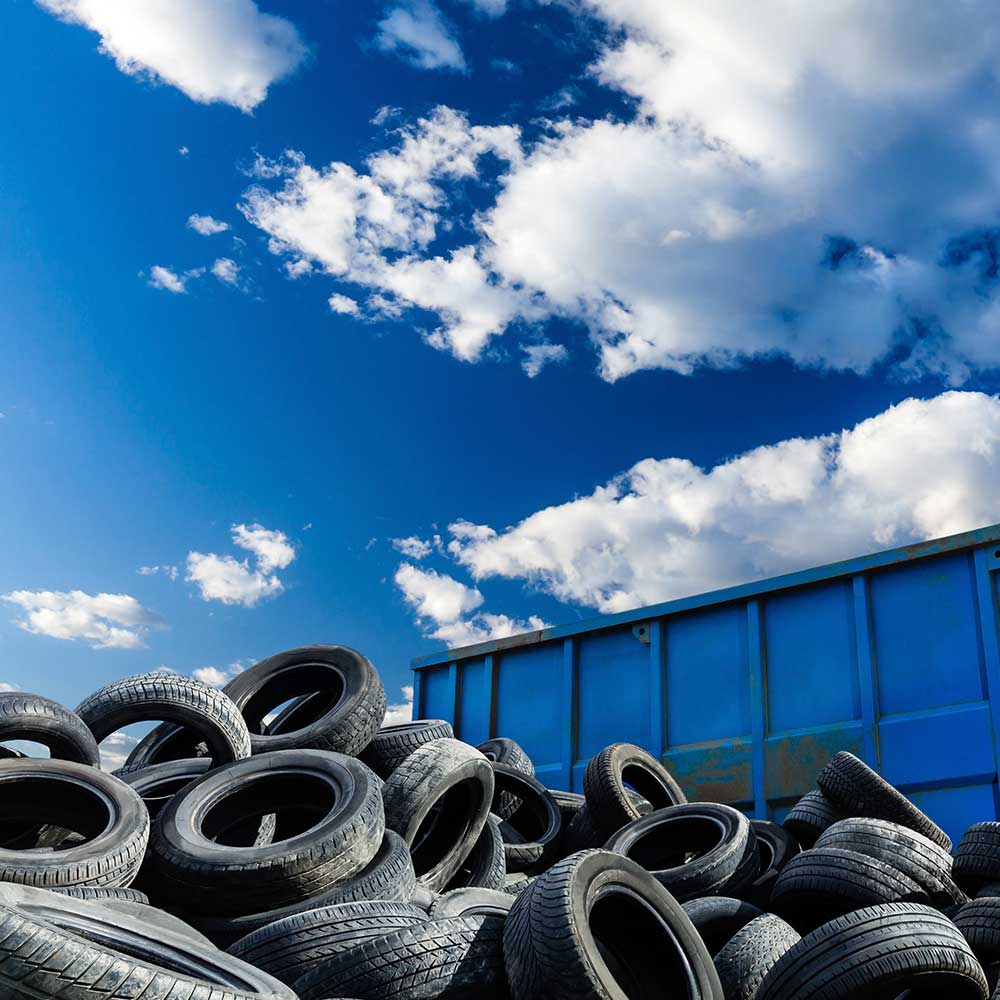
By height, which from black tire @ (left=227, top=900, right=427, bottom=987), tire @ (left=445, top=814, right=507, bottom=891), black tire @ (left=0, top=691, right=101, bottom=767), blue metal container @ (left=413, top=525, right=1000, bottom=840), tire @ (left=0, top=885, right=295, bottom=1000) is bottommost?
tire @ (left=0, top=885, right=295, bottom=1000)

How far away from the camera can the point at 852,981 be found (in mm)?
3713

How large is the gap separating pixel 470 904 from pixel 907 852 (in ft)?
7.25

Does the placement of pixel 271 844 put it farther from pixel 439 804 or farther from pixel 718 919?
pixel 718 919

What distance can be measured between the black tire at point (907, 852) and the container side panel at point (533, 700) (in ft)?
12.6

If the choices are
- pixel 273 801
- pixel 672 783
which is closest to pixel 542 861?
pixel 672 783

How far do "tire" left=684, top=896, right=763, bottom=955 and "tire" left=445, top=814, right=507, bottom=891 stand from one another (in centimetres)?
121

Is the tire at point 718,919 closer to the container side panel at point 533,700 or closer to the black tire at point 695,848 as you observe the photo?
the black tire at point 695,848

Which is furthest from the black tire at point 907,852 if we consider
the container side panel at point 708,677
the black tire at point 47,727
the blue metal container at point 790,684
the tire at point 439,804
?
the black tire at point 47,727

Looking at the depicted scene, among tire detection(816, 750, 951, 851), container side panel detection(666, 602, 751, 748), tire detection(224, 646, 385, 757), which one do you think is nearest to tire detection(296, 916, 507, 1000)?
tire detection(224, 646, 385, 757)

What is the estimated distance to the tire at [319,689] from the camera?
6098 mm

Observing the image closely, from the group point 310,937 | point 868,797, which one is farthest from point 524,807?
point 310,937

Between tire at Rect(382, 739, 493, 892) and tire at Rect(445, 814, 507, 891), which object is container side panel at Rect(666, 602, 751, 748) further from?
tire at Rect(382, 739, 493, 892)

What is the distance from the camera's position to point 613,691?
8641 millimetres

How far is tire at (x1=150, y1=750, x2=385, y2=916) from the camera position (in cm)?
452
